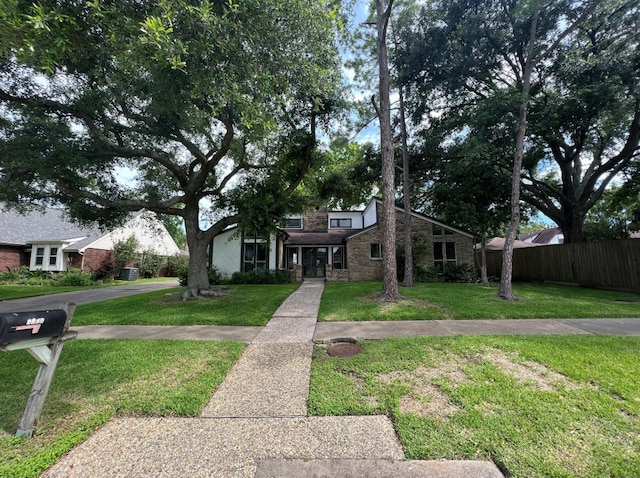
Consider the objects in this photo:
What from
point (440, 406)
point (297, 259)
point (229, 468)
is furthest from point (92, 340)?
point (297, 259)

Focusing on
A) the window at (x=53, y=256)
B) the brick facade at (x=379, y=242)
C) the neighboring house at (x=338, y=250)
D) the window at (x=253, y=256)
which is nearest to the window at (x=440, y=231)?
the neighboring house at (x=338, y=250)

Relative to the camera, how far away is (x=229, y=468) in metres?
2.15

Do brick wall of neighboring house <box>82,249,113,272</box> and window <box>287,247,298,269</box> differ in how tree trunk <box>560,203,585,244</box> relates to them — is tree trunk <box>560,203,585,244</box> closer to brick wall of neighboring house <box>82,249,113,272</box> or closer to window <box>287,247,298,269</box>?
→ window <box>287,247,298,269</box>

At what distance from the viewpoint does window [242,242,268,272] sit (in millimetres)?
18891

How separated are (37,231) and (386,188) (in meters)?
27.6

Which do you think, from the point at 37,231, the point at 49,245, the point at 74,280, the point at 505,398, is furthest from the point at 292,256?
the point at 37,231

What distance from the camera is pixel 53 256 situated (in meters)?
21.1

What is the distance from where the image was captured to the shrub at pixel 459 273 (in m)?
16.6

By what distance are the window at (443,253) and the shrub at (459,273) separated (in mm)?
854

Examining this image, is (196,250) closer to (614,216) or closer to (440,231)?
(440,231)

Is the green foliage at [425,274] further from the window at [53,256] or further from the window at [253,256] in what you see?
the window at [53,256]

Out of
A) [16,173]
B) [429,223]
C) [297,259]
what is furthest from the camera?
[297,259]

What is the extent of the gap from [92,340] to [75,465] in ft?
13.3

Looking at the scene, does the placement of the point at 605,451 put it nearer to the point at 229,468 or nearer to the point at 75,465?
the point at 229,468
